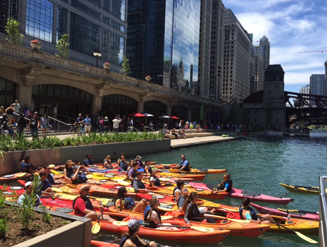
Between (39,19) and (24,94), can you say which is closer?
(24,94)

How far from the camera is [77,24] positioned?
167ft

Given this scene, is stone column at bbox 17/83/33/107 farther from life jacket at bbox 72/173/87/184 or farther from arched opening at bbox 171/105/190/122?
arched opening at bbox 171/105/190/122

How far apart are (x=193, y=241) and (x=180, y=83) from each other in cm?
8959

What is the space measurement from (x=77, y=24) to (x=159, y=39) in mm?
35220

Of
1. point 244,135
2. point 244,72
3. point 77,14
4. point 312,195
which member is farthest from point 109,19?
point 244,72

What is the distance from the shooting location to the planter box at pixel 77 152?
13.4 m

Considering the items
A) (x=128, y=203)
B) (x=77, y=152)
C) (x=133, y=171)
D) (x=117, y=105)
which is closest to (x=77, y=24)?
(x=117, y=105)

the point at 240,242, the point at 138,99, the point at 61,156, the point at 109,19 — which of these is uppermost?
the point at 109,19

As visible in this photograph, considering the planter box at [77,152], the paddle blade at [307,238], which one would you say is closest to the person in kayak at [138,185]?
the paddle blade at [307,238]

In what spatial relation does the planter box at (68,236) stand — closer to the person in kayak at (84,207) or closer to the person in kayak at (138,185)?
the person in kayak at (84,207)

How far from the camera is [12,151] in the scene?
13633 millimetres

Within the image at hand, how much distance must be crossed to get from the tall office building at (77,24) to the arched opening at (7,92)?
21.4 meters

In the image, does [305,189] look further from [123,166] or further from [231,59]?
[231,59]

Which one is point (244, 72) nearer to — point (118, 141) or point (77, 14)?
point (77, 14)
